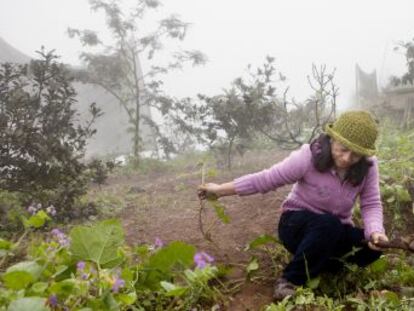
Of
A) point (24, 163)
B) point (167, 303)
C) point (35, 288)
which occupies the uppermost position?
point (24, 163)

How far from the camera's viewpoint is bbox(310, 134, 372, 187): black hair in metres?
2.90

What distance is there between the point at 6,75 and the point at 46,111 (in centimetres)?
59

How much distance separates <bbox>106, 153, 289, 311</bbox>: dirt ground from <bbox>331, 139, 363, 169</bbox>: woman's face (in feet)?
2.94

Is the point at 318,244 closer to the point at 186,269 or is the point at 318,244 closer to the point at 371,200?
the point at 371,200

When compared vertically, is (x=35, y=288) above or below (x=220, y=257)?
above

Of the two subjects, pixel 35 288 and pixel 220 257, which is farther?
pixel 220 257

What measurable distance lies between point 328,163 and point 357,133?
0.26 meters

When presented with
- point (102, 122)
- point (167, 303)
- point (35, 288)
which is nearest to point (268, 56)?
point (167, 303)

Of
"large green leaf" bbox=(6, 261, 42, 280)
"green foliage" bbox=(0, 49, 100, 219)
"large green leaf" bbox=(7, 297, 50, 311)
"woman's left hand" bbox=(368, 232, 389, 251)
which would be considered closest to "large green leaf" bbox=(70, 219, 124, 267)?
"large green leaf" bbox=(6, 261, 42, 280)

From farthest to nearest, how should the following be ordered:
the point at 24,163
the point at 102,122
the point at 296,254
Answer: the point at 102,122
the point at 24,163
the point at 296,254

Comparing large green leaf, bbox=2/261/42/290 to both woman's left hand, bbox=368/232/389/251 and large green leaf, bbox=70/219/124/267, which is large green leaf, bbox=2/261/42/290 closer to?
large green leaf, bbox=70/219/124/267

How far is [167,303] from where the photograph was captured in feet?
8.93

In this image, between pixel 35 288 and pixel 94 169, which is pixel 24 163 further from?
pixel 35 288

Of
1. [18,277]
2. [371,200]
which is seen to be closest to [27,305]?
[18,277]
